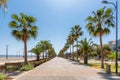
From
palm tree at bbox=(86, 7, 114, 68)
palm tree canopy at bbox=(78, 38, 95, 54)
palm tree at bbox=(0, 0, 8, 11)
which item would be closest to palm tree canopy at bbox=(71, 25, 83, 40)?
palm tree canopy at bbox=(78, 38, 95, 54)

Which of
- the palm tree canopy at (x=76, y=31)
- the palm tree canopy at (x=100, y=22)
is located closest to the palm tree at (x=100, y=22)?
the palm tree canopy at (x=100, y=22)

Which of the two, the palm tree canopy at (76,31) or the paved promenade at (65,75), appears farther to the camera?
the palm tree canopy at (76,31)

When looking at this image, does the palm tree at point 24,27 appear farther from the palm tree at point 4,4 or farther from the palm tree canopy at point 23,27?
the palm tree at point 4,4

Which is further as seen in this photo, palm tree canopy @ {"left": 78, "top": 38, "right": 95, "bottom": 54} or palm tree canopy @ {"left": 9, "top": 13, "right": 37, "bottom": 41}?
palm tree canopy @ {"left": 78, "top": 38, "right": 95, "bottom": 54}

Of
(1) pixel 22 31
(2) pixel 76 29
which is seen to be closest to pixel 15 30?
(1) pixel 22 31

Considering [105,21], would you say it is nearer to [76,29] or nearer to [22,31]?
[22,31]

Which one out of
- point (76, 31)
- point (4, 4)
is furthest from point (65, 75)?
point (76, 31)

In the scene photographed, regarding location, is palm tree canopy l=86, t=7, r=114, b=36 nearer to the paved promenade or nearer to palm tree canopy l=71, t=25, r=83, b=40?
the paved promenade

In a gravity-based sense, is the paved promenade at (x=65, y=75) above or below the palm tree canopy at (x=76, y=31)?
below

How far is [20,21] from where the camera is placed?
120 feet

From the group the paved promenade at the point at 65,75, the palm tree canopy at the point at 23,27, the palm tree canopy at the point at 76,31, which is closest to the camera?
the paved promenade at the point at 65,75

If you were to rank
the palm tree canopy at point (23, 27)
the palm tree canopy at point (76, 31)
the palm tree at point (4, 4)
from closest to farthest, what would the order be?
1. the palm tree at point (4, 4)
2. the palm tree canopy at point (23, 27)
3. the palm tree canopy at point (76, 31)

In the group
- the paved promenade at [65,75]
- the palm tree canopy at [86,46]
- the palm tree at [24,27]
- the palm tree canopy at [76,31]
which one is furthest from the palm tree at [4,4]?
the palm tree canopy at [76,31]

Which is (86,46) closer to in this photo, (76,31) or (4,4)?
(76,31)
